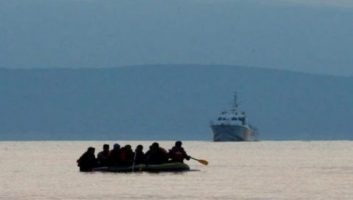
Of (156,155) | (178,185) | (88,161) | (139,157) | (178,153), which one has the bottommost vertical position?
(178,185)

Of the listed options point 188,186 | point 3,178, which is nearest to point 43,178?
point 3,178

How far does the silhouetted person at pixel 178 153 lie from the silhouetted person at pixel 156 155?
1.47 feet

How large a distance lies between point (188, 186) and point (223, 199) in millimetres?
10922

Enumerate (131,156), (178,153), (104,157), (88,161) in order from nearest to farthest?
(178,153)
(131,156)
(104,157)
(88,161)

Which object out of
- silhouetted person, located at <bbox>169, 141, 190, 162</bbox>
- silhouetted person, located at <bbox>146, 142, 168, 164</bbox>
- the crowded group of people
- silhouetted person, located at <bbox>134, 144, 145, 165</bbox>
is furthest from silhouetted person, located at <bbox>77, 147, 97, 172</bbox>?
silhouetted person, located at <bbox>169, 141, 190, 162</bbox>

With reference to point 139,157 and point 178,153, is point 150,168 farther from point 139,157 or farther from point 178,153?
point 178,153

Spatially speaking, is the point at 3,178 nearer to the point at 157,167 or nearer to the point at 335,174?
the point at 157,167

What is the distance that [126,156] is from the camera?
94.4 meters

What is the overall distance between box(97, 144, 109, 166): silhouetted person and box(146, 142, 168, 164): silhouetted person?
2.38m

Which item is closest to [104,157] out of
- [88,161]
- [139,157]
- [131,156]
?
[131,156]

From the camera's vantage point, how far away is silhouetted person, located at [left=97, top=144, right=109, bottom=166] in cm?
9437

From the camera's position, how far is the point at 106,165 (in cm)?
9556

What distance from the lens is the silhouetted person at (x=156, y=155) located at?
92806 millimetres

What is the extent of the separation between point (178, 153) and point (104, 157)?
4333 mm
